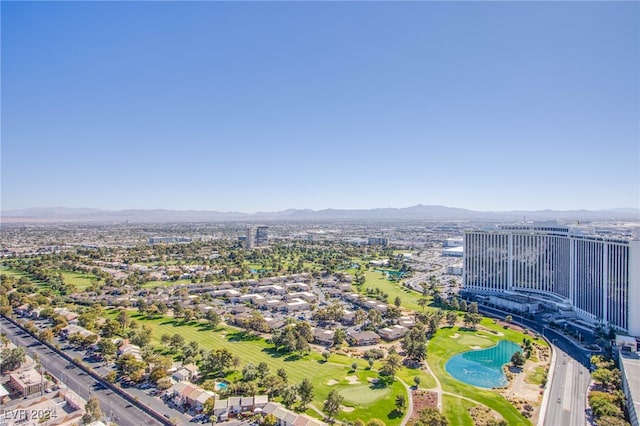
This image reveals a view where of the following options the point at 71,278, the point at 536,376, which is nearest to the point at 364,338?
the point at 536,376

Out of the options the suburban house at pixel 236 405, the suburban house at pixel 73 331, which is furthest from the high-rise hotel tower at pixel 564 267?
the suburban house at pixel 73 331

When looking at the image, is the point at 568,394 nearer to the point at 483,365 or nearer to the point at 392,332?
the point at 483,365

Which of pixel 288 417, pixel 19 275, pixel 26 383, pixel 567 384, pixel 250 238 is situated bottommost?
pixel 567 384

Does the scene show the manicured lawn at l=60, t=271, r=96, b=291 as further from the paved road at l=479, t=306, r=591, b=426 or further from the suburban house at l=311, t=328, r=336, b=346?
the paved road at l=479, t=306, r=591, b=426

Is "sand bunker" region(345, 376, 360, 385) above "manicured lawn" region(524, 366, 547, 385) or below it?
above

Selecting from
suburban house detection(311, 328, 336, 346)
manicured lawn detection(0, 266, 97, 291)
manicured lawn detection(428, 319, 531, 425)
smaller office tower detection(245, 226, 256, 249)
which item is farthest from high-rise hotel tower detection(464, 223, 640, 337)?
smaller office tower detection(245, 226, 256, 249)

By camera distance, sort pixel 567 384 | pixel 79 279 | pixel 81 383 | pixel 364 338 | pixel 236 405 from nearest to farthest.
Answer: pixel 236 405, pixel 81 383, pixel 567 384, pixel 364 338, pixel 79 279

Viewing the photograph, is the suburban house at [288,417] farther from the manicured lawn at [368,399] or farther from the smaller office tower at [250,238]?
the smaller office tower at [250,238]

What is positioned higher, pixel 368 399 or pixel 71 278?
pixel 71 278
